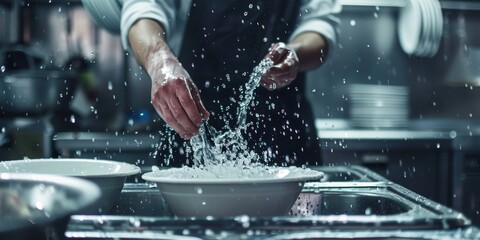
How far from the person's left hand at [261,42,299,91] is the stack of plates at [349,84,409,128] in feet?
5.86

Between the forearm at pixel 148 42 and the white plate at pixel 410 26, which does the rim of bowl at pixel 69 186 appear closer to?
the forearm at pixel 148 42

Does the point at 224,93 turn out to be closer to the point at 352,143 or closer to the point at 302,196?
the point at 302,196

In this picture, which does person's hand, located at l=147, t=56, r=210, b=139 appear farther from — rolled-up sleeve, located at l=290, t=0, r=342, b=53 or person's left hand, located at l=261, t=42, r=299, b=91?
rolled-up sleeve, located at l=290, t=0, r=342, b=53

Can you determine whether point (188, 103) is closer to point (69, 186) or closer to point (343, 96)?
point (69, 186)

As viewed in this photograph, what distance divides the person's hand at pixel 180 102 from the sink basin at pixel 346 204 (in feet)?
0.66

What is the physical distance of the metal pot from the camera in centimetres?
275

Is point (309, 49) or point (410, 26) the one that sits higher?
point (410, 26)

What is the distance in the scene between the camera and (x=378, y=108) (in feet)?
10.3

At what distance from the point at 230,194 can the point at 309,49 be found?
876mm

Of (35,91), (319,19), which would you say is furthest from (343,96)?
(319,19)

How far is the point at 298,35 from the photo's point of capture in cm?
173

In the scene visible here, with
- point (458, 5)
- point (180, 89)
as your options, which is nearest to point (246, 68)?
point (180, 89)

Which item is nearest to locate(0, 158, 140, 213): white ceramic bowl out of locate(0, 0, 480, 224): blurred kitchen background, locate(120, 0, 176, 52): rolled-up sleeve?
locate(120, 0, 176, 52): rolled-up sleeve

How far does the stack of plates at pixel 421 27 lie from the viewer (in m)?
2.94
